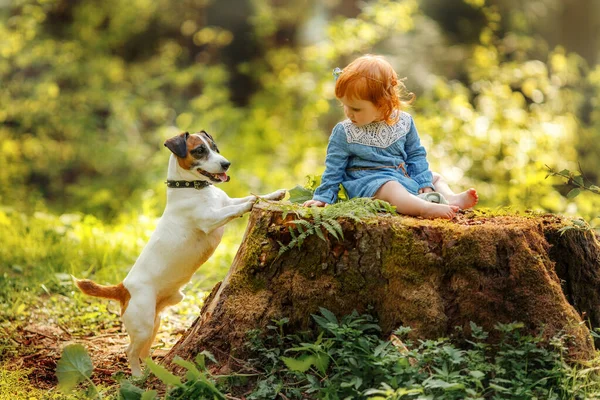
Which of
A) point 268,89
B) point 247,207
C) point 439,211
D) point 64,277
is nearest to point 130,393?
point 247,207

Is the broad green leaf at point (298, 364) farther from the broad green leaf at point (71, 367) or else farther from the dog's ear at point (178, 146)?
the dog's ear at point (178, 146)

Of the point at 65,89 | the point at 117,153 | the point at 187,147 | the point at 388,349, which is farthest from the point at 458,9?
the point at 388,349

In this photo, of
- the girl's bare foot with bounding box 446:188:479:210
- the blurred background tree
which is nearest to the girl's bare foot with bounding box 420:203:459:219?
the girl's bare foot with bounding box 446:188:479:210

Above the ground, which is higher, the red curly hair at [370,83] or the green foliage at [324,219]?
the red curly hair at [370,83]

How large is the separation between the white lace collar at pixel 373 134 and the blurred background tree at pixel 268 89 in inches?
162

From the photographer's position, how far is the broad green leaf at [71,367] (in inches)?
137

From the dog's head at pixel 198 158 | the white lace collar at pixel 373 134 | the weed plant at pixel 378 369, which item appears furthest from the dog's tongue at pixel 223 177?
the weed plant at pixel 378 369

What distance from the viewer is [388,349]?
306cm

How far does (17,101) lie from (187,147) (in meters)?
8.37

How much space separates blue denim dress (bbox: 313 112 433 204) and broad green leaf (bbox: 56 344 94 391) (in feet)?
4.96

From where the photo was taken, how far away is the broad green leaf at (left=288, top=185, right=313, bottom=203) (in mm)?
4145

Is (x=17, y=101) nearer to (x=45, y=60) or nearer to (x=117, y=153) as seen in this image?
(x=45, y=60)

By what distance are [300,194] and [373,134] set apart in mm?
575

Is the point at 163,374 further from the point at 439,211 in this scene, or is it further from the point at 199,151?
the point at 439,211
